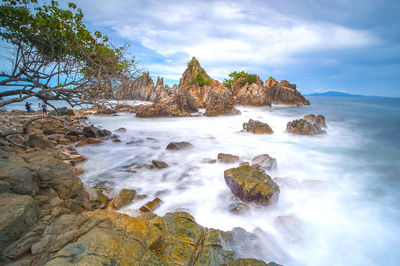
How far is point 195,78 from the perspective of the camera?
148ft

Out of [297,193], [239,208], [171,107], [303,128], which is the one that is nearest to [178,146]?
[239,208]

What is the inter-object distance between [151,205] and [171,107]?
20695mm

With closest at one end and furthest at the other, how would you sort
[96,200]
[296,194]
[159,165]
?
[96,200] → [296,194] → [159,165]

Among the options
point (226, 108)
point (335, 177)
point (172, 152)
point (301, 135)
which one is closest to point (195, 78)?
point (226, 108)

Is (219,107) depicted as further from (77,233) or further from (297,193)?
(77,233)

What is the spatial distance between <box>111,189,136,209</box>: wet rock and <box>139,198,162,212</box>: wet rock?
52 cm

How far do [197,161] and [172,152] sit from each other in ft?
5.86

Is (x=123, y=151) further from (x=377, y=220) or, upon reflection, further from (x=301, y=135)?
(x=301, y=135)

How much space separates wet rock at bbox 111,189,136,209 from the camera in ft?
15.2

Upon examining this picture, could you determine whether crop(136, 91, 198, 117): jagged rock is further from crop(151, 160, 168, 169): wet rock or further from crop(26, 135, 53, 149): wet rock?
crop(151, 160, 168, 169): wet rock

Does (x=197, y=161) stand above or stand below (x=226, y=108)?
below

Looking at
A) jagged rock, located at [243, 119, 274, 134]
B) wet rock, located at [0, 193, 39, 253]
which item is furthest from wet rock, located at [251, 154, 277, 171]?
jagged rock, located at [243, 119, 274, 134]

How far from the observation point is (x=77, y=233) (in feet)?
7.79

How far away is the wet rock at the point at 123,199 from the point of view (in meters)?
4.62
